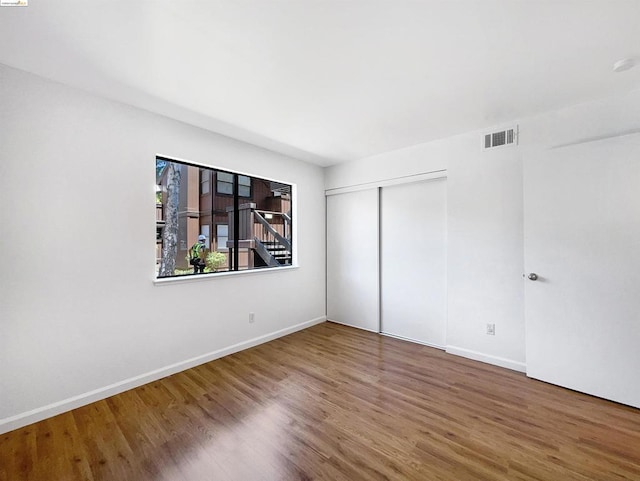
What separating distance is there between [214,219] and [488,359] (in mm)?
3496

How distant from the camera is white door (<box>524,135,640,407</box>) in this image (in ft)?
7.14

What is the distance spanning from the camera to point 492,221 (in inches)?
116

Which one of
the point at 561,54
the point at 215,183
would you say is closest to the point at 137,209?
the point at 215,183

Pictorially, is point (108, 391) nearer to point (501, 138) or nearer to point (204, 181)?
point (204, 181)

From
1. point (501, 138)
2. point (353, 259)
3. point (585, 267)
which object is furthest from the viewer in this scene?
point (353, 259)

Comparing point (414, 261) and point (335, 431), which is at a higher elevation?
point (414, 261)

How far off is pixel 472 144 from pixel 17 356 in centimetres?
444

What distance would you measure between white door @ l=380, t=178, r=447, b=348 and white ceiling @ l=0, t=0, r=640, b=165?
1125 millimetres

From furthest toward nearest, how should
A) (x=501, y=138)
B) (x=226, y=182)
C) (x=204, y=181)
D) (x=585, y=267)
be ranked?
(x=226, y=182)
(x=204, y=181)
(x=501, y=138)
(x=585, y=267)

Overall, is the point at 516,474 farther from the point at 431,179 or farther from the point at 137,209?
the point at 137,209

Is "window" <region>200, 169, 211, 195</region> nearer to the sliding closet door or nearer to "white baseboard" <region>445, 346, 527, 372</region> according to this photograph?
the sliding closet door

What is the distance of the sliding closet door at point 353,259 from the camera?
4.00 m

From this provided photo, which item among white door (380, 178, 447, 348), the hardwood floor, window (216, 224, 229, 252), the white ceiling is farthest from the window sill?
the white ceiling

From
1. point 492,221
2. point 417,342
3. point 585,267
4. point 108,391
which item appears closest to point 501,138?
point 492,221
